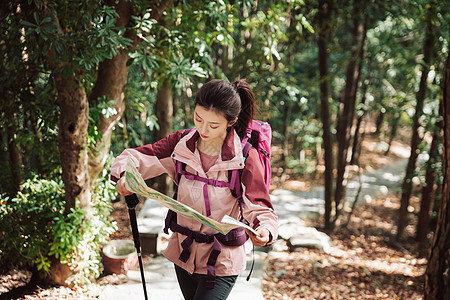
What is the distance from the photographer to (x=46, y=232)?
3740mm

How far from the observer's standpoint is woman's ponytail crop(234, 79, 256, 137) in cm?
213

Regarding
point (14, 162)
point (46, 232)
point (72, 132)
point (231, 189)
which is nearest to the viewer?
point (231, 189)

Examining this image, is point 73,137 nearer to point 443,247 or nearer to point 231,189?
point 231,189

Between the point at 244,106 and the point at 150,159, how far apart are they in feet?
1.94

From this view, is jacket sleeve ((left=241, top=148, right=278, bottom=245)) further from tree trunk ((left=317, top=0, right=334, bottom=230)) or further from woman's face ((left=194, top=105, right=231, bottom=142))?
tree trunk ((left=317, top=0, right=334, bottom=230))

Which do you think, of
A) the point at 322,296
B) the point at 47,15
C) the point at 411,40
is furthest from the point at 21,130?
the point at 411,40

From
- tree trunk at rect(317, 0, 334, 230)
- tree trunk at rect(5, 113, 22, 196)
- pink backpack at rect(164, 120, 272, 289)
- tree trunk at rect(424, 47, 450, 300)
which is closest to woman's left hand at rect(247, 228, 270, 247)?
pink backpack at rect(164, 120, 272, 289)

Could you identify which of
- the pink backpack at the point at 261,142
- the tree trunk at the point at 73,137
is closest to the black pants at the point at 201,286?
the pink backpack at the point at 261,142

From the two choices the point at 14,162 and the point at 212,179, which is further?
the point at 14,162

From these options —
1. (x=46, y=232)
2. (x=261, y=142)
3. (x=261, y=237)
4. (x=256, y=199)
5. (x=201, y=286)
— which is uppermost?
(x=261, y=142)

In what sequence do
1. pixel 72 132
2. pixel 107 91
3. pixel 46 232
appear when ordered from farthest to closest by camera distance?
pixel 107 91 → pixel 46 232 → pixel 72 132

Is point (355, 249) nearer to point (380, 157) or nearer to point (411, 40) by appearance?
point (411, 40)

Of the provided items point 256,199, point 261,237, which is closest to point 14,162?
point 256,199

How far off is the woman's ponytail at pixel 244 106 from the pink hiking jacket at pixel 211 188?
5 cm
